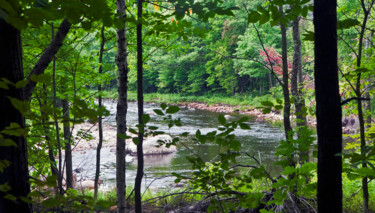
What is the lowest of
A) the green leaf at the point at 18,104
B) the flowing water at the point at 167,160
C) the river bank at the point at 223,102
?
the flowing water at the point at 167,160

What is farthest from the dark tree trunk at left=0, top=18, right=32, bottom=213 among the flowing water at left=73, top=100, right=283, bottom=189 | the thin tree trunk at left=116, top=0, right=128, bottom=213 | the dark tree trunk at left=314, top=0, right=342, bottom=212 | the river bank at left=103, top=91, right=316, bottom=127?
the river bank at left=103, top=91, right=316, bottom=127

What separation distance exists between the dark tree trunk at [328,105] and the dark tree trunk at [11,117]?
3.50ft

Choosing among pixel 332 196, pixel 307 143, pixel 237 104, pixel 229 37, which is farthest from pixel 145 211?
pixel 229 37

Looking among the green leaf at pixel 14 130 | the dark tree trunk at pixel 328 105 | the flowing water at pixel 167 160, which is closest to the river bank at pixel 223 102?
the flowing water at pixel 167 160

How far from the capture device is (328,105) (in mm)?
1166

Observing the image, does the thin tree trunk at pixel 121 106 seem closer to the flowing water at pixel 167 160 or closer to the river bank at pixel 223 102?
the flowing water at pixel 167 160

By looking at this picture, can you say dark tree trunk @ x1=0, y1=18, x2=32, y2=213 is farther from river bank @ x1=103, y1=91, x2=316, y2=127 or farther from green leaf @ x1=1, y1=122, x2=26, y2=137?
river bank @ x1=103, y1=91, x2=316, y2=127

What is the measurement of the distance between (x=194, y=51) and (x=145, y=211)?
2592 cm

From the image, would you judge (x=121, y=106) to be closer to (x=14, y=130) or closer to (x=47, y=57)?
(x=47, y=57)

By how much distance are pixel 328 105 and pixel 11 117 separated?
110cm

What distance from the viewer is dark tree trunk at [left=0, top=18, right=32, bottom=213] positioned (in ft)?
2.86

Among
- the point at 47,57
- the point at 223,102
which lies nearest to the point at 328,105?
the point at 47,57

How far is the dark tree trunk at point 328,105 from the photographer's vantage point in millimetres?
1164

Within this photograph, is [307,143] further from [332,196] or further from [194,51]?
[194,51]
